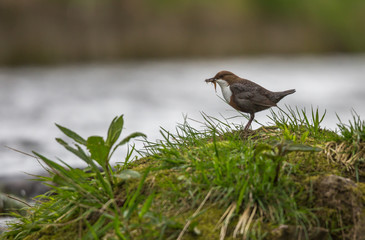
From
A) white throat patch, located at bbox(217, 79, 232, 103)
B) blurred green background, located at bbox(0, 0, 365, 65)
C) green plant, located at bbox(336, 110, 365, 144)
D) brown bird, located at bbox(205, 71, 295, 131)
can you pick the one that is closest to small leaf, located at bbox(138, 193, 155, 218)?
green plant, located at bbox(336, 110, 365, 144)

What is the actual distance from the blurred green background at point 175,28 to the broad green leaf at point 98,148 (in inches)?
645

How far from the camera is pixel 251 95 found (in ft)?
13.4

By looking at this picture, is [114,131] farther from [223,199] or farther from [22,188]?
[22,188]

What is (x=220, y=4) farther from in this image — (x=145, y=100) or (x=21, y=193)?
(x=21, y=193)

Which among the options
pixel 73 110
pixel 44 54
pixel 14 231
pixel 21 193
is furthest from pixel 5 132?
pixel 44 54

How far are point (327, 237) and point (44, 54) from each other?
703 inches

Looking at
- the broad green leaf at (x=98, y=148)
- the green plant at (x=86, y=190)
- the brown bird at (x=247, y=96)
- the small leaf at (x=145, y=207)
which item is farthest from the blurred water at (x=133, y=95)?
the small leaf at (x=145, y=207)

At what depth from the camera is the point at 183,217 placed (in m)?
2.74

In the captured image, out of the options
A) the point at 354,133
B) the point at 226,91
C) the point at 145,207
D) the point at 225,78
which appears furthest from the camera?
the point at 225,78

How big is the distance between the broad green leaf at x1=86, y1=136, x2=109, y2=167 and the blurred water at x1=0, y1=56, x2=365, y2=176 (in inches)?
124

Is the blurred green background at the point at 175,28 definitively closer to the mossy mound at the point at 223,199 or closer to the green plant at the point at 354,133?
the mossy mound at the point at 223,199

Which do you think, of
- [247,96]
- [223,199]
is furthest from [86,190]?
[247,96]

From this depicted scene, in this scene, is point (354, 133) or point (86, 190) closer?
point (86, 190)

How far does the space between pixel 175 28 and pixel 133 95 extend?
33.9ft
